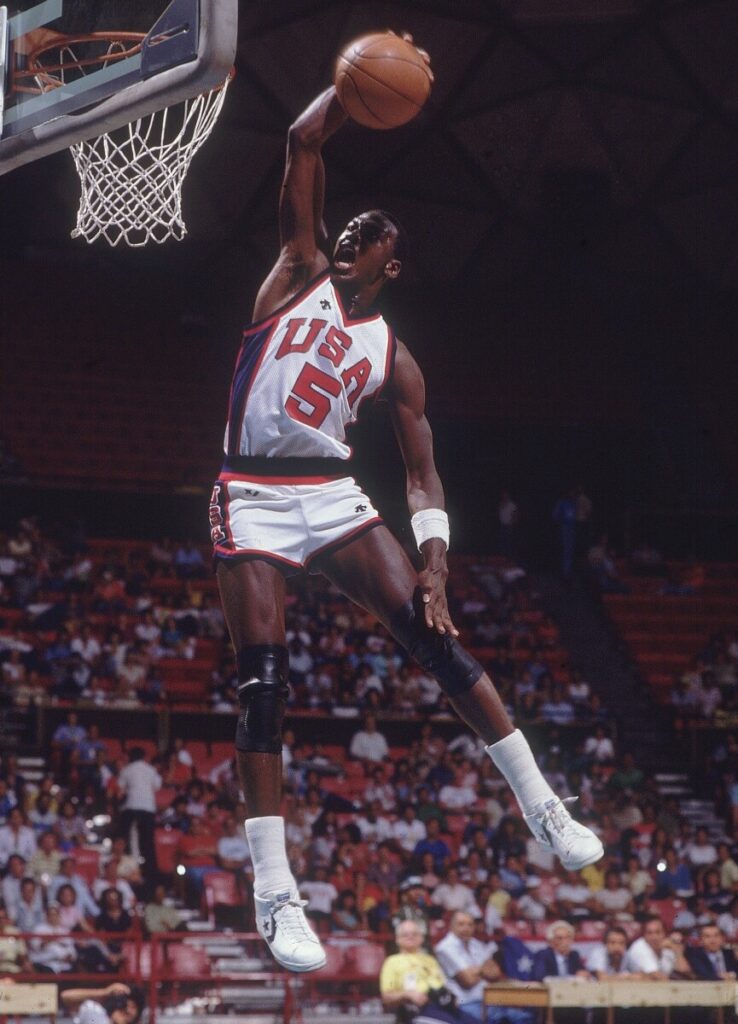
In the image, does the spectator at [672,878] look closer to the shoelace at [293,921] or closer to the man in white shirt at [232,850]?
the man in white shirt at [232,850]

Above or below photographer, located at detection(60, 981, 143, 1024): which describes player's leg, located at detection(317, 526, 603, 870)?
above

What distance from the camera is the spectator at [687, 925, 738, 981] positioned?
12.5 meters

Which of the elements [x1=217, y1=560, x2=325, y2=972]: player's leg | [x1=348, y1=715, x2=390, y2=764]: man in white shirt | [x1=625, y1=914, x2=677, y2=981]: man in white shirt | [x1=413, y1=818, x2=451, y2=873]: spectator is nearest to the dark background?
[x1=348, y1=715, x2=390, y2=764]: man in white shirt

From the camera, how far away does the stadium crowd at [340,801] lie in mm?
12492

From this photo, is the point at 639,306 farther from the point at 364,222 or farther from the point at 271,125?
the point at 364,222

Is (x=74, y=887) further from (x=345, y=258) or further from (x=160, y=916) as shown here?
(x=345, y=258)

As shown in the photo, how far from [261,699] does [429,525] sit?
95 centimetres

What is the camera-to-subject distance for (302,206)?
18.2ft

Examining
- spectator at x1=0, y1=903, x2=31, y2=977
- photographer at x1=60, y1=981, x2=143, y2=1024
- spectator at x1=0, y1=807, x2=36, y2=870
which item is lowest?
photographer at x1=60, y1=981, x2=143, y2=1024

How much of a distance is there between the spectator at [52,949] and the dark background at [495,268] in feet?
30.8

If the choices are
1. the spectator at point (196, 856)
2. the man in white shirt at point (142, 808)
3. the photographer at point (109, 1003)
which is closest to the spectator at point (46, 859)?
the man in white shirt at point (142, 808)

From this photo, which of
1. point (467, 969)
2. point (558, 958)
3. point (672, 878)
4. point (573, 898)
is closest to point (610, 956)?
point (558, 958)

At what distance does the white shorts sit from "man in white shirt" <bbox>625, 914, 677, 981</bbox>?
7823 mm

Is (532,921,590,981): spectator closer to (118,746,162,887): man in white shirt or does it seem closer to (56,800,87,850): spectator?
(118,746,162,887): man in white shirt
